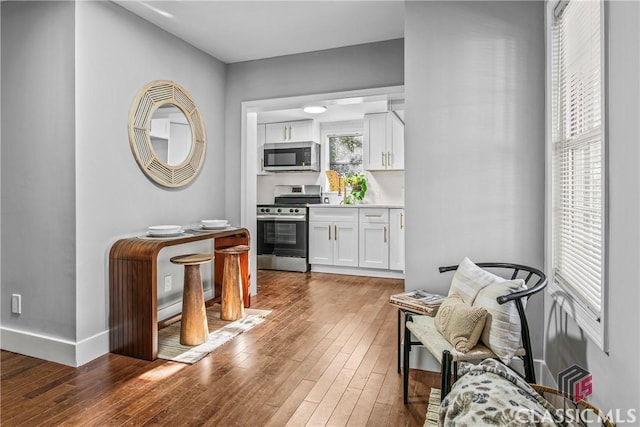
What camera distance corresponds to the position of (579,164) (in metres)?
1.77

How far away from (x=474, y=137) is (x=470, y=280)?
923mm

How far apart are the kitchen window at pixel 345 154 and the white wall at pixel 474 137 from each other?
3.82m

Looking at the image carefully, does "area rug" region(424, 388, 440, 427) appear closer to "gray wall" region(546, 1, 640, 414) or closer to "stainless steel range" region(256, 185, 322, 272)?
"gray wall" region(546, 1, 640, 414)

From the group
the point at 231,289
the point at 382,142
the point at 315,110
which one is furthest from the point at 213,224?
the point at 382,142

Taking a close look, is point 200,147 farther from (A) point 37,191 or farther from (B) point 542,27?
(B) point 542,27

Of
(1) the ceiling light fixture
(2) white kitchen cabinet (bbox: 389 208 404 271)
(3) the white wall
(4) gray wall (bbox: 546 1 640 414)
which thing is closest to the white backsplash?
(2) white kitchen cabinet (bbox: 389 208 404 271)

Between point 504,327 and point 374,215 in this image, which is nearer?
point 504,327

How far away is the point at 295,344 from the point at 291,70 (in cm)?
265

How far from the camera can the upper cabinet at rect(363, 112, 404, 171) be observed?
5.58 metres

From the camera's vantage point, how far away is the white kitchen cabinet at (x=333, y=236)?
5371 mm

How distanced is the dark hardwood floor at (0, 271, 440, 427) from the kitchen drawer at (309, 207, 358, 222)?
230 cm

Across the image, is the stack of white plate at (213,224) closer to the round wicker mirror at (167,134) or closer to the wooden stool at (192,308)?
the round wicker mirror at (167,134)

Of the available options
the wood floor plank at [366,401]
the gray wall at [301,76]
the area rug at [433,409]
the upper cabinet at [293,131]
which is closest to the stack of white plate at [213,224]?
the gray wall at [301,76]

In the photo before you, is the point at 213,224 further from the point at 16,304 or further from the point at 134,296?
the point at 16,304
